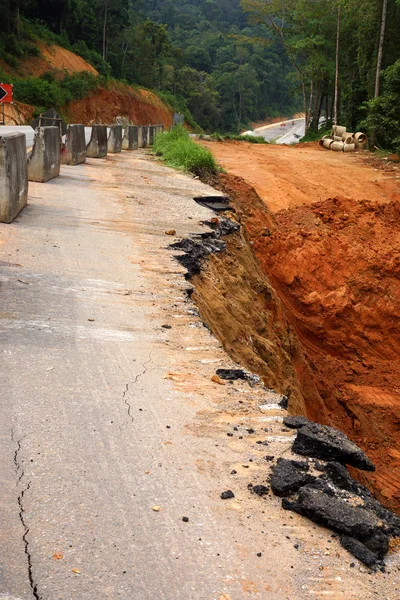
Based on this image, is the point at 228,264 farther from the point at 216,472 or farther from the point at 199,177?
the point at 199,177

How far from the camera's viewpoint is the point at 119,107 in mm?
48219

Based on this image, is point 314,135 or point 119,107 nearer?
point 314,135

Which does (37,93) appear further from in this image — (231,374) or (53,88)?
(231,374)

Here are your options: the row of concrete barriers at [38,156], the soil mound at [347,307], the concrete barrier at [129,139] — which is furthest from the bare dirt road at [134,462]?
the concrete barrier at [129,139]

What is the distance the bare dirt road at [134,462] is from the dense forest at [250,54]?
74.1ft

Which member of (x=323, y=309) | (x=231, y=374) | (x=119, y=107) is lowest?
(x=323, y=309)

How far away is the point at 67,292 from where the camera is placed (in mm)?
6008

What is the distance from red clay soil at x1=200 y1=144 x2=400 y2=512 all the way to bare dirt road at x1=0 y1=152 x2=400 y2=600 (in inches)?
196

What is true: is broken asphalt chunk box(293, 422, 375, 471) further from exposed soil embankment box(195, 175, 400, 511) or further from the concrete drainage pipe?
the concrete drainage pipe

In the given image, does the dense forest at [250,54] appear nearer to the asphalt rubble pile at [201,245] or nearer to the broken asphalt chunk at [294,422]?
the asphalt rubble pile at [201,245]

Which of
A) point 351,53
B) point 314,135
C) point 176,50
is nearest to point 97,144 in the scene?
point 351,53

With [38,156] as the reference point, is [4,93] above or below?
above

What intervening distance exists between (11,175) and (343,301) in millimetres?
8072

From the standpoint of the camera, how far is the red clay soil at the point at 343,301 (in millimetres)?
11492
